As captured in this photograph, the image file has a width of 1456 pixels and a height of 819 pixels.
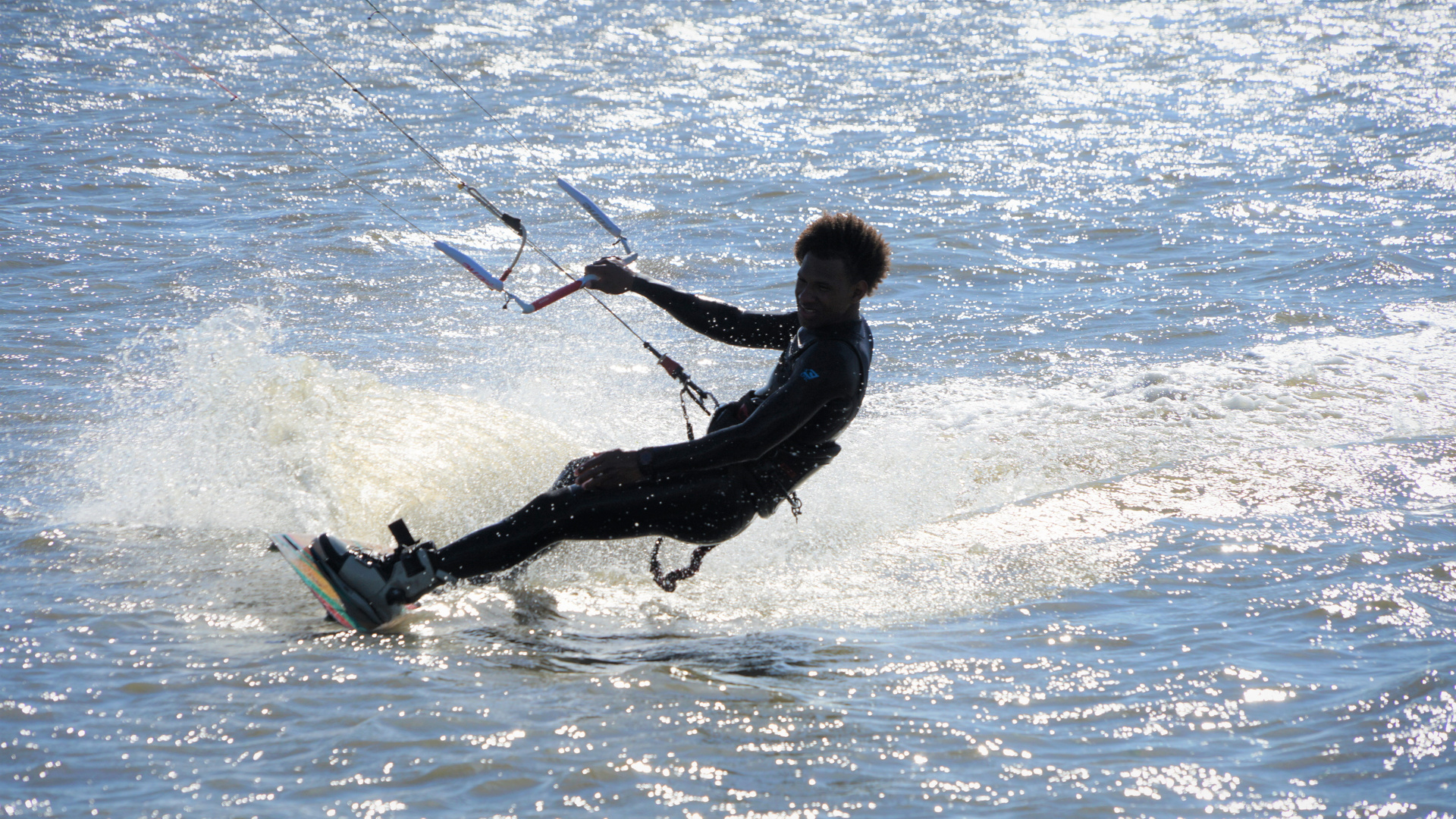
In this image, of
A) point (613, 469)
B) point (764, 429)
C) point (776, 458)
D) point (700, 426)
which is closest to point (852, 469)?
point (700, 426)

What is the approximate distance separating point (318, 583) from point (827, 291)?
2.11 metres

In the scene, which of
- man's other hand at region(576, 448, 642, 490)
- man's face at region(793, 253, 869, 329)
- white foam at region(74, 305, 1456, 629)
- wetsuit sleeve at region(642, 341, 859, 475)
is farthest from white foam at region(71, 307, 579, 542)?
man's face at region(793, 253, 869, 329)

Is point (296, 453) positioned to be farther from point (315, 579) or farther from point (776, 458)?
point (776, 458)

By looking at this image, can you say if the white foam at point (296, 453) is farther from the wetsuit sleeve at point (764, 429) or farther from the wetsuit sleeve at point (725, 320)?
the wetsuit sleeve at point (764, 429)

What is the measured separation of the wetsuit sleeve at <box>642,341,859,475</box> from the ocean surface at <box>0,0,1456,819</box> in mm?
678

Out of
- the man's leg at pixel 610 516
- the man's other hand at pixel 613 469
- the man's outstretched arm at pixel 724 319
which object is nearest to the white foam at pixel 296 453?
the man's leg at pixel 610 516

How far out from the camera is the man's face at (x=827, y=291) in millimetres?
4762

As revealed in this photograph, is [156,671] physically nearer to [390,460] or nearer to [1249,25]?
[390,460]

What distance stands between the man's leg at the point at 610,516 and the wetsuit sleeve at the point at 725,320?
825 millimetres

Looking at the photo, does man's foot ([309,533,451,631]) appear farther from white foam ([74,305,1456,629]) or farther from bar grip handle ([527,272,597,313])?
bar grip handle ([527,272,597,313])

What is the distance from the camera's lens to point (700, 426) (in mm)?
8008

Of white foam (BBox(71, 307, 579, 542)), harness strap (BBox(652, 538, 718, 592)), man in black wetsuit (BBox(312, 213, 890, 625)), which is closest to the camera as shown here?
man in black wetsuit (BBox(312, 213, 890, 625))

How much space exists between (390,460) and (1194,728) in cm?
417

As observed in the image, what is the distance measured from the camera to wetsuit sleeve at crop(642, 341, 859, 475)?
457cm
